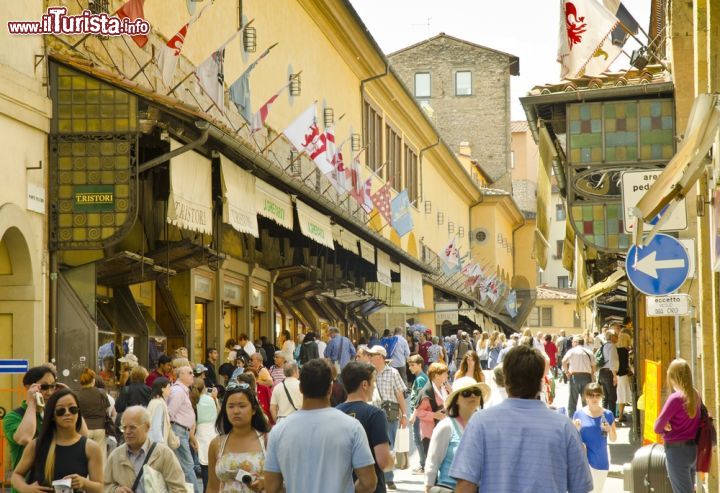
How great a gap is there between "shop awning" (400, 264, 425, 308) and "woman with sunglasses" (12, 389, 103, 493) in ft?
99.7

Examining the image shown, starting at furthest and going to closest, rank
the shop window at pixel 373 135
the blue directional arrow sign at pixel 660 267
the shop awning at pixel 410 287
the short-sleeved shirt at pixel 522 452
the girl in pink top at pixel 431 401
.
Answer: the shop window at pixel 373 135, the shop awning at pixel 410 287, the girl in pink top at pixel 431 401, the blue directional arrow sign at pixel 660 267, the short-sleeved shirt at pixel 522 452

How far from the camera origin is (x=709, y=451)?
11938 millimetres

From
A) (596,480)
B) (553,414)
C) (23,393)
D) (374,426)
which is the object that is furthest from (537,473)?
(23,393)

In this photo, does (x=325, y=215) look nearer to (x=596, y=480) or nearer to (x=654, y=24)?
(x=654, y=24)

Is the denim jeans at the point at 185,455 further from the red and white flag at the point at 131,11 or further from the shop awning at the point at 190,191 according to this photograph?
the red and white flag at the point at 131,11

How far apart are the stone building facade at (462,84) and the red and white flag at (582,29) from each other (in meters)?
55.0

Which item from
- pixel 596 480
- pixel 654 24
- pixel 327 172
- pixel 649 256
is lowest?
pixel 596 480

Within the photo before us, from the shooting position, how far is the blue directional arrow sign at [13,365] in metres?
14.5

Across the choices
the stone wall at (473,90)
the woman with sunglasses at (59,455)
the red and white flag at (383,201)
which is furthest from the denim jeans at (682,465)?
the stone wall at (473,90)

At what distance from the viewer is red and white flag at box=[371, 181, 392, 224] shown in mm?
32750

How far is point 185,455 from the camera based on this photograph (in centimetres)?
1451

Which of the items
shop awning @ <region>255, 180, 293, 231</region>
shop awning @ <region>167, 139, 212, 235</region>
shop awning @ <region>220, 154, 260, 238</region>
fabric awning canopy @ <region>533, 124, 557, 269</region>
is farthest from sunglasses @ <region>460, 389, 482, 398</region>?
shop awning @ <region>255, 180, 293, 231</region>

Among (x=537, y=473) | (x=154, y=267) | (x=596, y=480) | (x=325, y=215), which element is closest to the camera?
(x=537, y=473)

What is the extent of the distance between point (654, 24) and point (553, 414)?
2568cm
